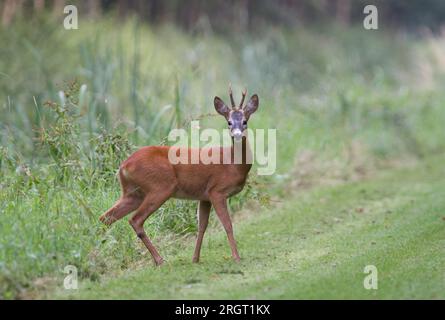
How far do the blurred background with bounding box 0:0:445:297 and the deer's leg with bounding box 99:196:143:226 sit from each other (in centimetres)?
15

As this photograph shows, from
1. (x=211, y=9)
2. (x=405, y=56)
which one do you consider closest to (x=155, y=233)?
(x=211, y=9)

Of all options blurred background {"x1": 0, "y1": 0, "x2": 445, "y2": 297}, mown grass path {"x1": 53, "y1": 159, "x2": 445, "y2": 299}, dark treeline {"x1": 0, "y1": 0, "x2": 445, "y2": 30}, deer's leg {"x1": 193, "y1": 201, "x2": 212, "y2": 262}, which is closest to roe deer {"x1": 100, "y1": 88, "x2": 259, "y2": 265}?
deer's leg {"x1": 193, "y1": 201, "x2": 212, "y2": 262}

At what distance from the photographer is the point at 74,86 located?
29.6 ft

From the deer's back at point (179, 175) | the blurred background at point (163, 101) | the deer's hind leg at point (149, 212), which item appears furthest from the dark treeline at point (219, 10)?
the deer's hind leg at point (149, 212)

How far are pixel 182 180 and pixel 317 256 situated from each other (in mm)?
1579

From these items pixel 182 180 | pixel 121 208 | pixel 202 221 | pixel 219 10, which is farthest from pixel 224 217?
pixel 219 10

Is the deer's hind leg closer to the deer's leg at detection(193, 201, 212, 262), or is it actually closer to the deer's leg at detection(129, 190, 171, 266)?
the deer's leg at detection(129, 190, 171, 266)

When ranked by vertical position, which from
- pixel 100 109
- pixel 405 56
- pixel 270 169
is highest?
pixel 405 56

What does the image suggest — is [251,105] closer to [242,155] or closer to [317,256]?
[242,155]

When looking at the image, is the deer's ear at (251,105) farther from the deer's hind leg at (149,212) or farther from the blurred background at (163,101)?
the deer's hind leg at (149,212)

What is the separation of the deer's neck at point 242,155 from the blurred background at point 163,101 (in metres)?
0.53

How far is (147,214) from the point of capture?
8.02m
